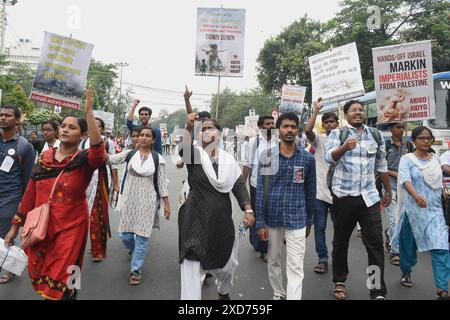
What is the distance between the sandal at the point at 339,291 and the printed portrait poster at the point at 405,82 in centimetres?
237

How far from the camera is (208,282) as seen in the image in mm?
3848

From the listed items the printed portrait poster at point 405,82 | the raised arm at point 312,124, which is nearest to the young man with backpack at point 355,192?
the raised arm at point 312,124

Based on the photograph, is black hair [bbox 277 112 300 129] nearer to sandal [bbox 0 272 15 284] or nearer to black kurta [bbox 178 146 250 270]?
black kurta [bbox 178 146 250 270]

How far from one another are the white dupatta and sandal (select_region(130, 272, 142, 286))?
61.2 inches

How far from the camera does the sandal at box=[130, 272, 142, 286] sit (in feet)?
12.2

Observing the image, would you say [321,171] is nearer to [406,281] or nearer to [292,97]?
[406,281]

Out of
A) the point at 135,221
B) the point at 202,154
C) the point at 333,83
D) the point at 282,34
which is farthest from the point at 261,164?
the point at 282,34

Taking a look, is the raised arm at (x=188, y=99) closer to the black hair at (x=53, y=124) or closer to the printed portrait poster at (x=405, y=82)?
the black hair at (x=53, y=124)

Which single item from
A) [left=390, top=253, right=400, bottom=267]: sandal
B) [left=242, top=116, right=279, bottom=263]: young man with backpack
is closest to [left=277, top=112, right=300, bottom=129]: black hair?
[left=242, top=116, right=279, bottom=263]: young man with backpack

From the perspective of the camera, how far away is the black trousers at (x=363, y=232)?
3406 millimetres

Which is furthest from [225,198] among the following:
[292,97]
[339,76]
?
[292,97]

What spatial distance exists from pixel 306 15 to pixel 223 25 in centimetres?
2333

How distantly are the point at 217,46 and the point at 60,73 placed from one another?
2.55m

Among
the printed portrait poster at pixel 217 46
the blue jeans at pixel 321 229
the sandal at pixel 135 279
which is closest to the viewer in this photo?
the sandal at pixel 135 279
